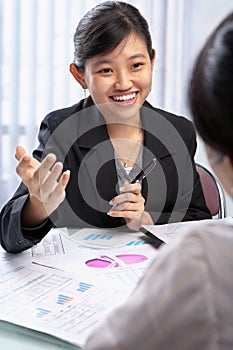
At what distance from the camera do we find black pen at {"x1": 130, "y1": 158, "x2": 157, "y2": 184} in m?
1.42

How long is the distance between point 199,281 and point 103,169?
40.8 inches

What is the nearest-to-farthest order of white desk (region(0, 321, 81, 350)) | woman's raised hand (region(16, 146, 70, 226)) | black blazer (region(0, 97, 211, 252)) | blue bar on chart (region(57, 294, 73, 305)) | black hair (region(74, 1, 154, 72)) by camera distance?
white desk (region(0, 321, 81, 350)) < blue bar on chart (region(57, 294, 73, 305)) < woman's raised hand (region(16, 146, 70, 226)) < black hair (region(74, 1, 154, 72)) < black blazer (region(0, 97, 211, 252))

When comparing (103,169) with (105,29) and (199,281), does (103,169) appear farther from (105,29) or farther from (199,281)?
(199,281)

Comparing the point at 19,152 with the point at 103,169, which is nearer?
the point at 19,152

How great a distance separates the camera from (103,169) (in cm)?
151

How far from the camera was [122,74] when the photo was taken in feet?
4.62

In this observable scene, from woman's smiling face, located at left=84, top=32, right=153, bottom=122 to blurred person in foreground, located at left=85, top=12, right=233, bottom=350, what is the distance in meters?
0.87

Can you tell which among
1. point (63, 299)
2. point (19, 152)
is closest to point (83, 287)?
point (63, 299)

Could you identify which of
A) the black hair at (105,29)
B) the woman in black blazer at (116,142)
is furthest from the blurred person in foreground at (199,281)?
the black hair at (105,29)

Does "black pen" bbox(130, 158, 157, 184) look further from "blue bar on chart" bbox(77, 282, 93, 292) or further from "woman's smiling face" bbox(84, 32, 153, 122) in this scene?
"blue bar on chart" bbox(77, 282, 93, 292)

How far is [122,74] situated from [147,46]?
13 cm

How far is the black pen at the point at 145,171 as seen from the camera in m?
1.42

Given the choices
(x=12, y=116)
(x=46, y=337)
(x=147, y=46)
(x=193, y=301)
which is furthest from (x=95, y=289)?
(x=12, y=116)

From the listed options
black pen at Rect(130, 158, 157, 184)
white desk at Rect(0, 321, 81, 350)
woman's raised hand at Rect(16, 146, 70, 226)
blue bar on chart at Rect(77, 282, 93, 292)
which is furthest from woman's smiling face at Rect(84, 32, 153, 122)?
white desk at Rect(0, 321, 81, 350)
